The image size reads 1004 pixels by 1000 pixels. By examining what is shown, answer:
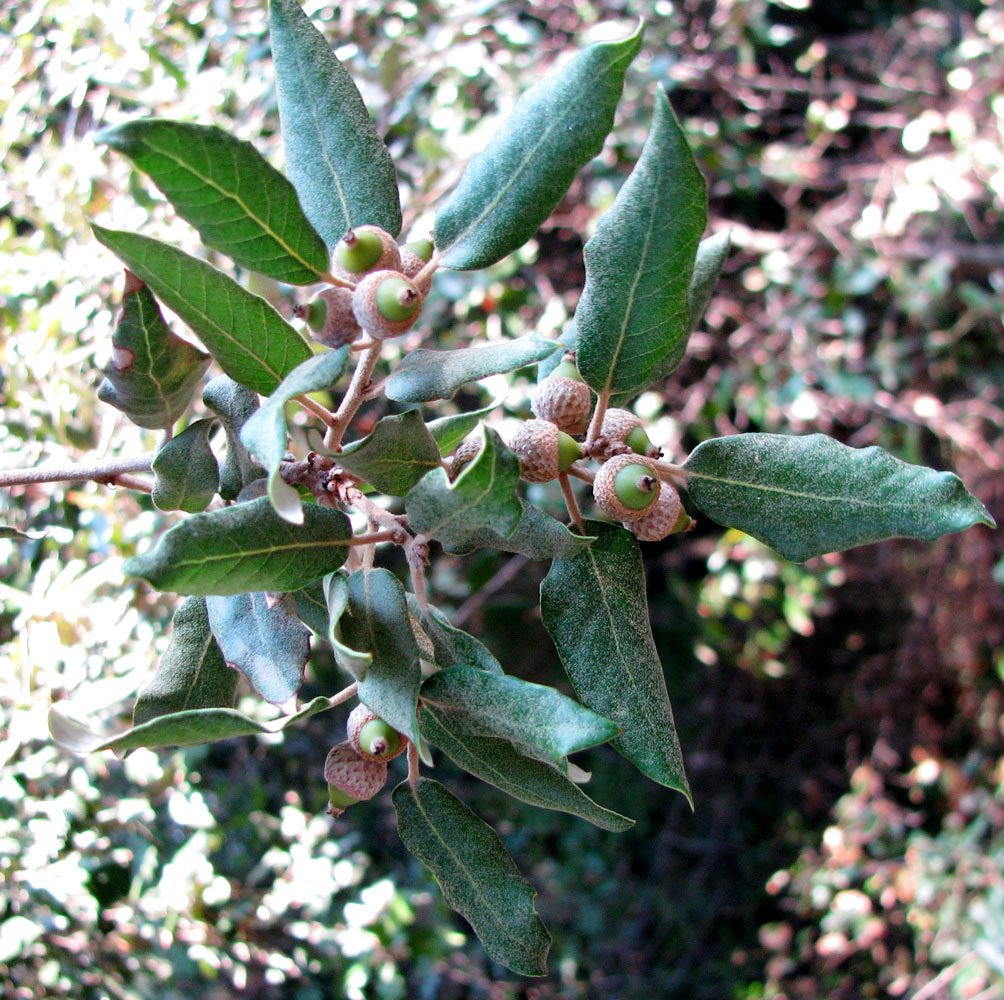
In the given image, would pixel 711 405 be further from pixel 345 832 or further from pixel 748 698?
pixel 345 832

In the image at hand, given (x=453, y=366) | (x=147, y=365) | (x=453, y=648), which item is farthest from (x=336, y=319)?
(x=453, y=648)

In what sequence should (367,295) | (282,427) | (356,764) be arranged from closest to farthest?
(282,427), (367,295), (356,764)

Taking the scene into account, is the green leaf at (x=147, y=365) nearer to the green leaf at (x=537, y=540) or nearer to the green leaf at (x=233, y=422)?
the green leaf at (x=233, y=422)

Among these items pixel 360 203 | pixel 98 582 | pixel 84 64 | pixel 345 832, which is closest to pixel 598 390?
pixel 360 203

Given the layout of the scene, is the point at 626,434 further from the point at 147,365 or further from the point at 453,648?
the point at 147,365

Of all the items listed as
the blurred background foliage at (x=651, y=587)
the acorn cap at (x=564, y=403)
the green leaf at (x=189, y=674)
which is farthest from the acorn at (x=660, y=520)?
the blurred background foliage at (x=651, y=587)

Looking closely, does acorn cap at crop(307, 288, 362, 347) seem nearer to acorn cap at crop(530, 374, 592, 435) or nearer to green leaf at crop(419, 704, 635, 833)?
acorn cap at crop(530, 374, 592, 435)
